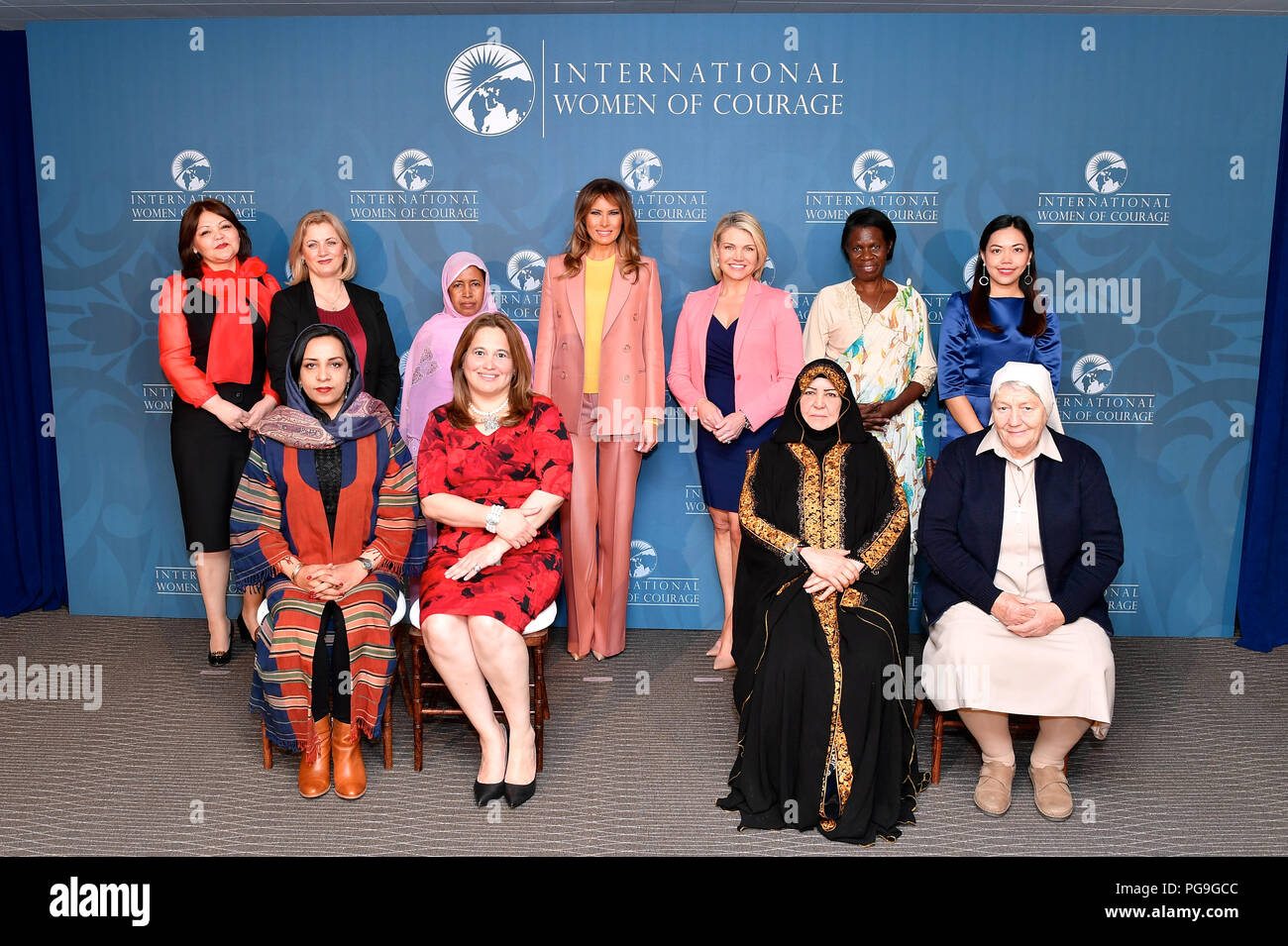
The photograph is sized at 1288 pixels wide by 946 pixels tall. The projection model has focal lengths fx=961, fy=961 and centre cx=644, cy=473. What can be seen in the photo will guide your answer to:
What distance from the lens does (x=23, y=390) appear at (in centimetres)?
479

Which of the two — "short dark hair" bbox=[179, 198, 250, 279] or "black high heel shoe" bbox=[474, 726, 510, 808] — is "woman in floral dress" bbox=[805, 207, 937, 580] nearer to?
"black high heel shoe" bbox=[474, 726, 510, 808]

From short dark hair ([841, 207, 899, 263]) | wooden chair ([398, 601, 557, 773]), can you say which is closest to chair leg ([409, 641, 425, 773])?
wooden chair ([398, 601, 557, 773])

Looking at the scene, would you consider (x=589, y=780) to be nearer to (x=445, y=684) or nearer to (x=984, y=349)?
(x=445, y=684)

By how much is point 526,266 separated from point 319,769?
7.88ft

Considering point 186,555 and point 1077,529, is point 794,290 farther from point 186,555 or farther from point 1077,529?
point 186,555

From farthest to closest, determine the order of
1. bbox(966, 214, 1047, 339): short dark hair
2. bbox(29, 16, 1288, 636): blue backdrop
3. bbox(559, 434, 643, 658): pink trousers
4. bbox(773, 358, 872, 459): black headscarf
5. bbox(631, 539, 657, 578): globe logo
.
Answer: bbox(631, 539, 657, 578): globe logo
bbox(29, 16, 1288, 636): blue backdrop
bbox(559, 434, 643, 658): pink trousers
bbox(966, 214, 1047, 339): short dark hair
bbox(773, 358, 872, 459): black headscarf

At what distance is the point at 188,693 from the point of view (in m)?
3.86

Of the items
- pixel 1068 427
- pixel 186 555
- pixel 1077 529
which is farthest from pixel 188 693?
pixel 1068 427

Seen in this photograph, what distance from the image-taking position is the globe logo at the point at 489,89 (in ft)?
14.1

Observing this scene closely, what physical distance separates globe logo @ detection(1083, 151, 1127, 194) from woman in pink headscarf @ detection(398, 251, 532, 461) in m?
2.74

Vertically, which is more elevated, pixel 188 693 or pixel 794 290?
pixel 794 290

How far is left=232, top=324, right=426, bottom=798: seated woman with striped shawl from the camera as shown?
3.03m

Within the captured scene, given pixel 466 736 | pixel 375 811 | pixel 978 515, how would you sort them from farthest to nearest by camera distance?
pixel 466 736 < pixel 978 515 < pixel 375 811

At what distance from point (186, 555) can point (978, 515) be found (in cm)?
368
